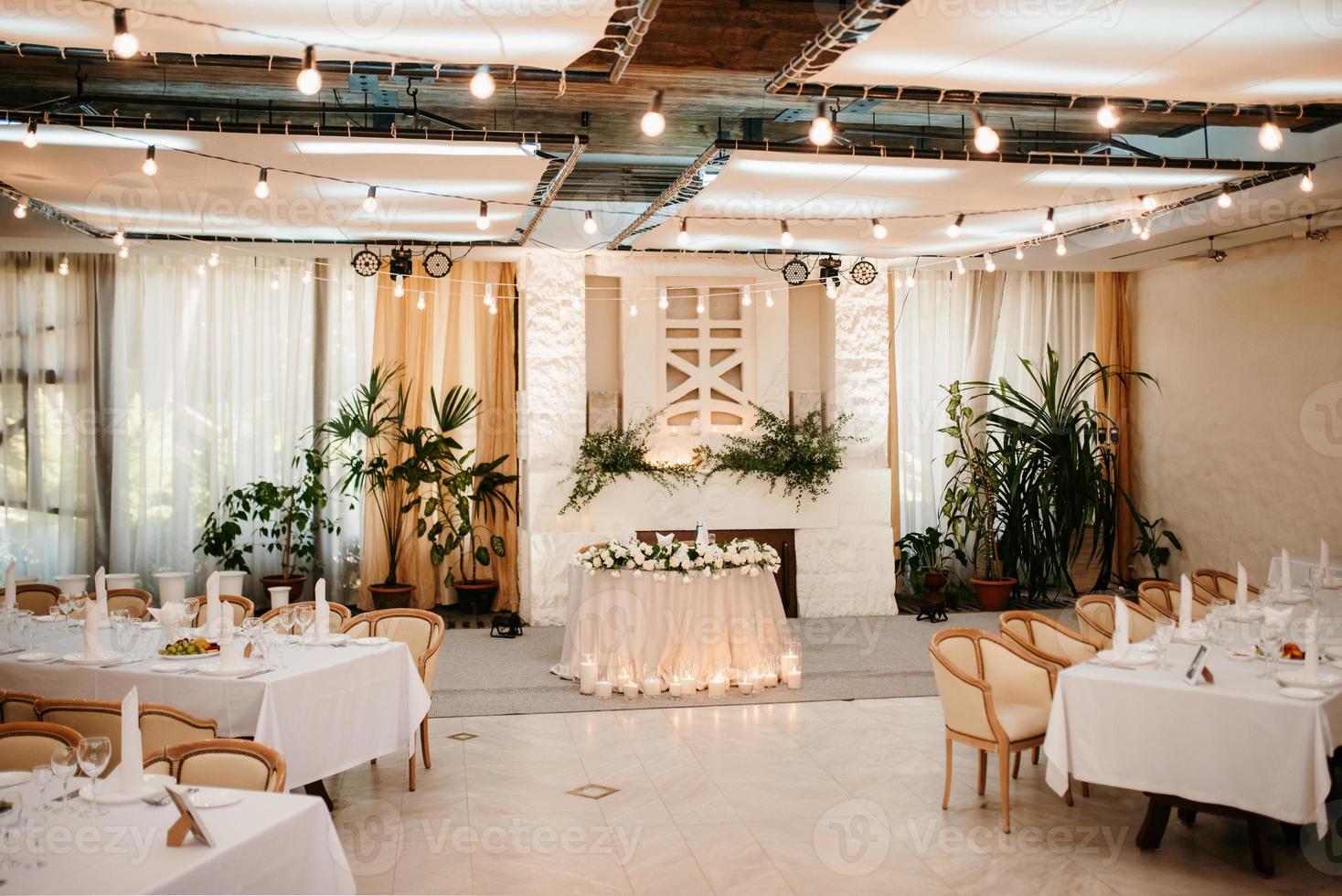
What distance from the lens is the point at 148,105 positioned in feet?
23.6

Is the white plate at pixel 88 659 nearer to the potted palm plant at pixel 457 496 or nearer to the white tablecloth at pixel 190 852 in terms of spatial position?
the white tablecloth at pixel 190 852

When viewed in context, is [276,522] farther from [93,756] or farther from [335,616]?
[93,756]

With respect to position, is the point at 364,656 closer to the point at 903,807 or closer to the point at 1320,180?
the point at 903,807

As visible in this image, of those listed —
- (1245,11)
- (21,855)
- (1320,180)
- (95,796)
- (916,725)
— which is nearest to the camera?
(21,855)

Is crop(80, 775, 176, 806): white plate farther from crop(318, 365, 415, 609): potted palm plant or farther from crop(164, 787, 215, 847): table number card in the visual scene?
crop(318, 365, 415, 609): potted palm plant

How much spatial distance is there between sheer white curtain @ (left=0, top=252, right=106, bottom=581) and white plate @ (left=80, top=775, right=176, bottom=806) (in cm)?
884

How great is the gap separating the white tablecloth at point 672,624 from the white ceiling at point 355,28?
3938 millimetres

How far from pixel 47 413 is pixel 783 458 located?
7.31 meters

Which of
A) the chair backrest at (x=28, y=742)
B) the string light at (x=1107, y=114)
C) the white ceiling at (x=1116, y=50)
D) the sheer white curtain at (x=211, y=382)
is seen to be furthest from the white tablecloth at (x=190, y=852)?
the sheer white curtain at (x=211, y=382)

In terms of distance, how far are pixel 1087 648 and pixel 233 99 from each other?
20.4 ft

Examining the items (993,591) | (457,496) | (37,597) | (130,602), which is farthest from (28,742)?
(993,591)

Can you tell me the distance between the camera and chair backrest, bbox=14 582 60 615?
771 centimetres

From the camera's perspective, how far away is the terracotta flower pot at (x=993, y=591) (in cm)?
1134

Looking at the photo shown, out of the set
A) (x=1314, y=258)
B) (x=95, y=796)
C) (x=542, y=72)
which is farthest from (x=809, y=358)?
(x=95, y=796)
